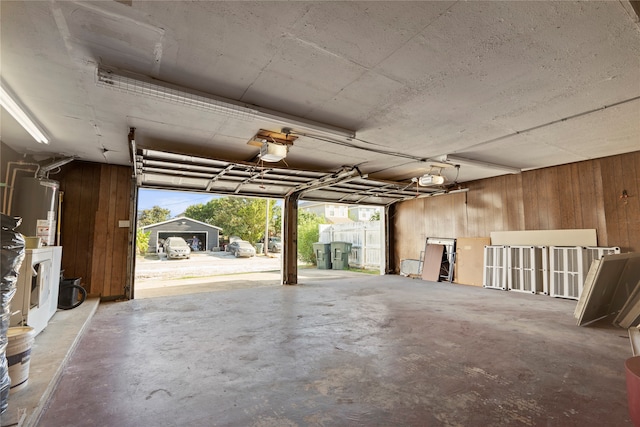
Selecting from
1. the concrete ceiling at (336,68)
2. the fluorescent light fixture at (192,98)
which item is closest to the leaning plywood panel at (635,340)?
the concrete ceiling at (336,68)

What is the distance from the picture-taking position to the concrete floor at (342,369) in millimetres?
1996

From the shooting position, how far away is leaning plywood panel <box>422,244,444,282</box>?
329 inches

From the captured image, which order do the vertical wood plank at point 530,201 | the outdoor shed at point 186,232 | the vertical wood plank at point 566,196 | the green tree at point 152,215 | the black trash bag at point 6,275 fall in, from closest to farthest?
the black trash bag at point 6,275 → the vertical wood plank at point 566,196 → the vertical wood plank at point 530,201 → the outdoor shed at point 186,232 → the green tree at point 152,215

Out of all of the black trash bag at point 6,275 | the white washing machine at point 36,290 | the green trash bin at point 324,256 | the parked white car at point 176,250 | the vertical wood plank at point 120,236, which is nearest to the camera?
the black trash bag at point 6,275

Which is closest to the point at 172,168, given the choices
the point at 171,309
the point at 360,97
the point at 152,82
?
the point at 171,309

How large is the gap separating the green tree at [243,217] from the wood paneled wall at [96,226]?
13.1m

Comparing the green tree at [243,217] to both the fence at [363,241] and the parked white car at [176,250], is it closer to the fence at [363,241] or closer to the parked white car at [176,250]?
the parked white car at [176,250]

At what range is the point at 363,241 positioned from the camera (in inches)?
481

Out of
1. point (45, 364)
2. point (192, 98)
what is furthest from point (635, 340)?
point (45, 364)

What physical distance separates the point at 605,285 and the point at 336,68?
4.60 m

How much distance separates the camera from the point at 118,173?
6.05m

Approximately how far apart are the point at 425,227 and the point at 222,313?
21.4ft

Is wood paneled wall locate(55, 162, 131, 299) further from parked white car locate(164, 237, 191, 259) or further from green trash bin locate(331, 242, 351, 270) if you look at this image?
parked white car locate(164, 237, 191, 259)

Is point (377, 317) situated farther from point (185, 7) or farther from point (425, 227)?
point (425, 227)
